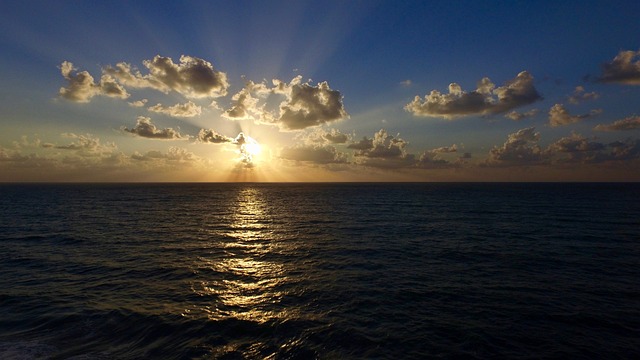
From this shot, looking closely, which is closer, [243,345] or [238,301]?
[243,345]

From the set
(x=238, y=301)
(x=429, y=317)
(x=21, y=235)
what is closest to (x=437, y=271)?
(x=429, y=317)

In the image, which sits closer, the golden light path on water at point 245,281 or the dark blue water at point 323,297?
the dark blue water at point 323,297

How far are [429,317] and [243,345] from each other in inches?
427

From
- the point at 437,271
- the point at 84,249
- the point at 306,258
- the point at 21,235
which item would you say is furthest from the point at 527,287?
the point at 21,235

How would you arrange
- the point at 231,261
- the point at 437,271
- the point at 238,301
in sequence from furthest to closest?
the point at 231,261, the point at 437,271, the point at 238,301

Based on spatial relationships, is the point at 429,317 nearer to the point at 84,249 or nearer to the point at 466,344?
the point at 466,344

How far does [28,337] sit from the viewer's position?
58.2 feet

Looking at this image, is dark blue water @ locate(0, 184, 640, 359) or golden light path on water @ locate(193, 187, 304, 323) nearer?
dark blue water @ locate(0, 184, 640, 359)

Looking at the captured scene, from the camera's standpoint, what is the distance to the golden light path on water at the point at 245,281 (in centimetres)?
2084

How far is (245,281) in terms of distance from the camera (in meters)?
27.2

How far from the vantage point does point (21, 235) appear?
155 ft

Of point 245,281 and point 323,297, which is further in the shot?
point 245,281

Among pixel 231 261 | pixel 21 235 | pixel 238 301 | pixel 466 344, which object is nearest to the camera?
pixel 466 344

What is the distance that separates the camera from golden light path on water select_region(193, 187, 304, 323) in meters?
20.8
